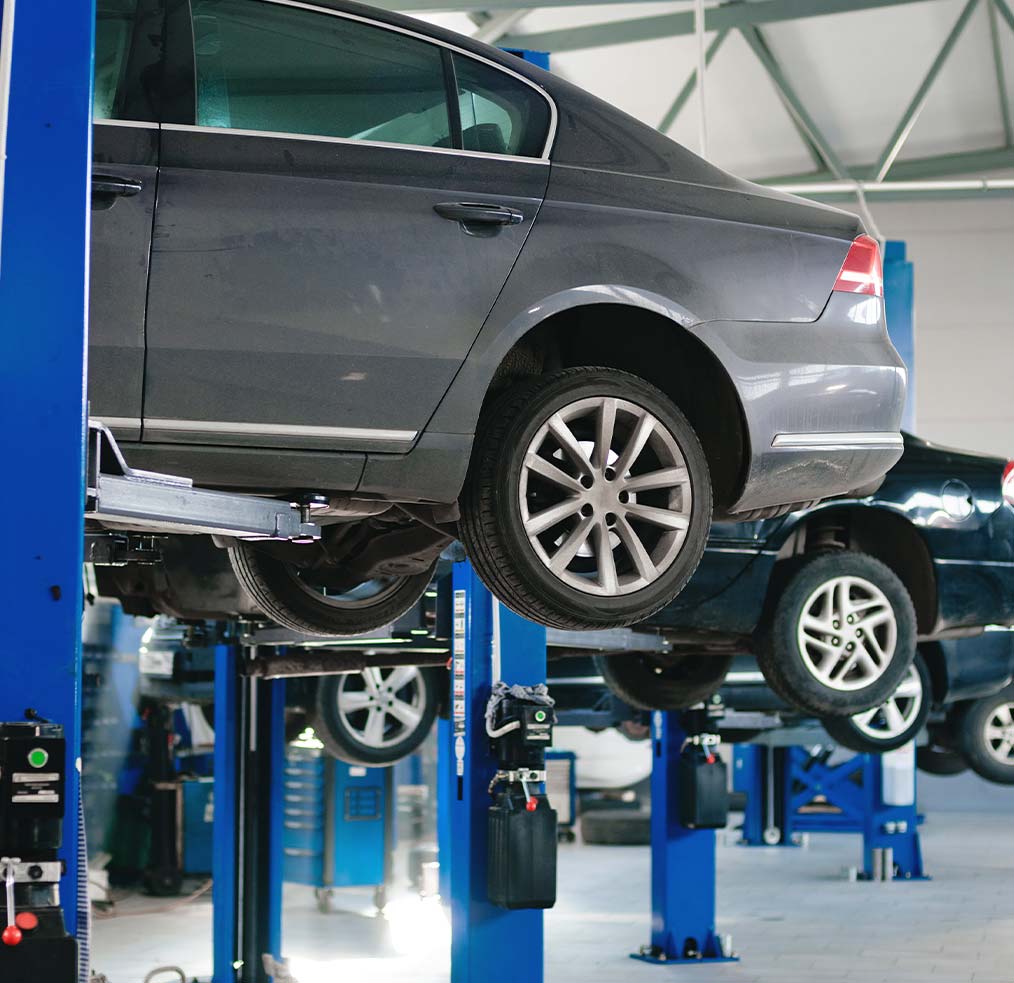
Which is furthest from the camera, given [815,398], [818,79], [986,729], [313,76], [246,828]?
[818,79]

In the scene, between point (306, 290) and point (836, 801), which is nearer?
point (306, 290)

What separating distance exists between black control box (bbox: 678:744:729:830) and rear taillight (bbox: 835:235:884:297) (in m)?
6.42

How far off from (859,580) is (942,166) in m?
12.8

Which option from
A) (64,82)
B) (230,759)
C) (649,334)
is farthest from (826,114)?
(64,82)

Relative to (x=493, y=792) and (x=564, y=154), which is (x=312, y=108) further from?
(x=493, y=792)

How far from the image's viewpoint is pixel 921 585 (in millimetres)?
6543

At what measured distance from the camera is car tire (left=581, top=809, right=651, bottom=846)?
664 inches

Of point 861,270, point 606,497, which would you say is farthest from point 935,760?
point 606,497

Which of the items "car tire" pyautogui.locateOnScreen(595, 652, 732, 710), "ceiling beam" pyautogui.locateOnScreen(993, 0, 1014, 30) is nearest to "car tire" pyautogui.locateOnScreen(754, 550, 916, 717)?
"car tire" pyautogui.locateOnScreen(595, 652, 732, 710)

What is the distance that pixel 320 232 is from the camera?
9.81ft

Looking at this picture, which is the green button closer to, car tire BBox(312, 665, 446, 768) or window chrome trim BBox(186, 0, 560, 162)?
window chrome trim BBox(186, 0, 560, 162)

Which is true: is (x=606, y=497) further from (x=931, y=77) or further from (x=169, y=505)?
(x=931, y=77)

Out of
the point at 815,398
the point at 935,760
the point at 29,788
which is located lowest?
the point at 935,760

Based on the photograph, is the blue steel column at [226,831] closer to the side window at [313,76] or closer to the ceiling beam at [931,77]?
the side window at [313,76]
